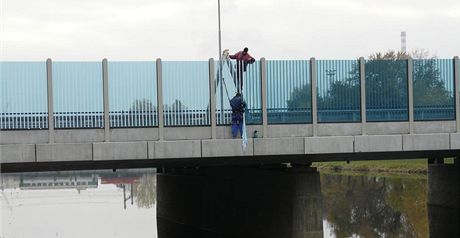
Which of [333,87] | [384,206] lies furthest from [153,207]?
[333,87]

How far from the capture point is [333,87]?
65.9 feet

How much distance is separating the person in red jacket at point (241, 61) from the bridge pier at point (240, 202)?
17.2 ft

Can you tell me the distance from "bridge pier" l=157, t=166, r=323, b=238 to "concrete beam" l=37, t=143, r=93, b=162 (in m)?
7.95

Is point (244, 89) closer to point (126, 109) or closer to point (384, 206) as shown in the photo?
point (126, 109)

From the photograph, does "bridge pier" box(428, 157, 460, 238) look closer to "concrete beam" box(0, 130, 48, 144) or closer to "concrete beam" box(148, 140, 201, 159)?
"concrete beam" box(148, 140, 201, 159)

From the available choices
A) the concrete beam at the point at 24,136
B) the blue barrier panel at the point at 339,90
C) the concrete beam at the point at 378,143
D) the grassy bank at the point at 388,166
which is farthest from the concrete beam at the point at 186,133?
the grassy bank at the point at 388,166

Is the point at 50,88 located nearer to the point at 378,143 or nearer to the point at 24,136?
the point at 24,136

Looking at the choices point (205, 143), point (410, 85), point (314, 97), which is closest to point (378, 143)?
point (314, 97)

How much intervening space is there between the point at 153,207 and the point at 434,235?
1045 inches

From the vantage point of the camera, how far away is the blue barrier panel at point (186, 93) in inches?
737

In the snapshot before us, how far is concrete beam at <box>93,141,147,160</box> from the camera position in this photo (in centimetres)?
1762

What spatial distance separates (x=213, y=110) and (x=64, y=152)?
3.75m

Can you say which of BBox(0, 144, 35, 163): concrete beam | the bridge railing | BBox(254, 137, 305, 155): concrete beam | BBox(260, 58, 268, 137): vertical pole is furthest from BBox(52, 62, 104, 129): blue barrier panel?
BBox(260, 58, 268, 137): vertical pole

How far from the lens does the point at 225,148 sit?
1836 centimetres
